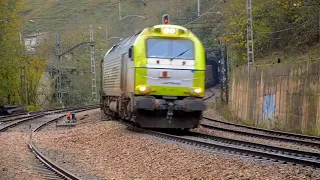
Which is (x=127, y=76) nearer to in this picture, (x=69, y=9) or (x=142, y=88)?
(x=142, y=88)

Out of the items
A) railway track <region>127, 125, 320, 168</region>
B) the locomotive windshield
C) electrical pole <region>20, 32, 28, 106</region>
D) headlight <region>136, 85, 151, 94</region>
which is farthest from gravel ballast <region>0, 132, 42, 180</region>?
electrical pole <region>20, 32, 28, 106</region>

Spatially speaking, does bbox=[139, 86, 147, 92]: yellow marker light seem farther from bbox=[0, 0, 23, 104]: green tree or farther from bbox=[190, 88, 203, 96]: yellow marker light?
bbox=[0, 0, 23, 104]: green tree

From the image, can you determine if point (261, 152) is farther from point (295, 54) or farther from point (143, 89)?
point (295, 54)

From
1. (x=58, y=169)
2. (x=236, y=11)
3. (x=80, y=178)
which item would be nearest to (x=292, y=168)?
(x=80, y=178)

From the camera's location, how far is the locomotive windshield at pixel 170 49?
16562 mm

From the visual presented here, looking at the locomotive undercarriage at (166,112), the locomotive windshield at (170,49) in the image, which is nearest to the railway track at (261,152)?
the locomotive undercarriage at (166,112)

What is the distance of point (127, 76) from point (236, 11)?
18526 mm

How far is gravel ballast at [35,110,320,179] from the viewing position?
8.73 metres

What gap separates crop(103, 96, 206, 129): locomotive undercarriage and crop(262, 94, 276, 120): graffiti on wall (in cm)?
700

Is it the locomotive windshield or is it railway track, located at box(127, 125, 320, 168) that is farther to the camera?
the locomotive windshield

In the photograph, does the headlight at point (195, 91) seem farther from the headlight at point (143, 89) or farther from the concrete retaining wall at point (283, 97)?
the concrete retaining wall at point (283, 97)

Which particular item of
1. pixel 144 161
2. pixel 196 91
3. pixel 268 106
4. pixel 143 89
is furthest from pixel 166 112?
pixel 268 106

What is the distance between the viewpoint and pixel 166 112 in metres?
16.4

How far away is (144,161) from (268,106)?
13057 mm
